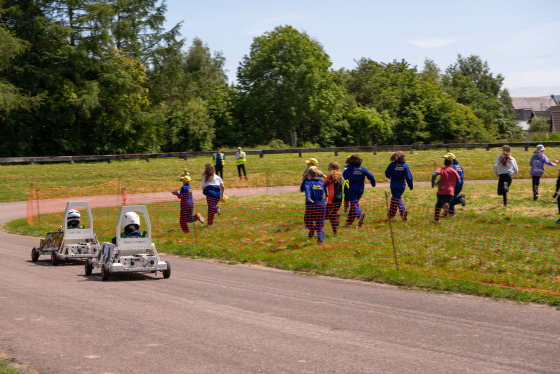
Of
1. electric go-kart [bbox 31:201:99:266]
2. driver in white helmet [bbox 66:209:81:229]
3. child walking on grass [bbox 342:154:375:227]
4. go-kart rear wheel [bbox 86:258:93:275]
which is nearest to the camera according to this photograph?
go-kart rear wheel [bbox 86:258:93:275]

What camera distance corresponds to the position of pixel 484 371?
20.5ft

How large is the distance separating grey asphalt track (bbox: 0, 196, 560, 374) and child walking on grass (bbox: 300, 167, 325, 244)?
313cm

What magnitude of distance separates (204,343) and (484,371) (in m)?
3.00

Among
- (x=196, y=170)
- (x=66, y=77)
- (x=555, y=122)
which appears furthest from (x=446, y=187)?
(x=555, y=122)

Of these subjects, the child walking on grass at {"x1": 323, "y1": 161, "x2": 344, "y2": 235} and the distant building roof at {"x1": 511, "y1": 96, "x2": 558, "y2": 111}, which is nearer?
the child walking on grass at {"x1": 323, "y1": 161, "x2": 344, "y2": 235}

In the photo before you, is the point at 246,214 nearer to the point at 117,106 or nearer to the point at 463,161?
the point at 463,161

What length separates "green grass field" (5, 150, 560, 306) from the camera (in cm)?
1126

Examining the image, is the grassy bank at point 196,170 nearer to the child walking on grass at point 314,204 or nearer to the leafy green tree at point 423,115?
the child walking on grass at point 314,204

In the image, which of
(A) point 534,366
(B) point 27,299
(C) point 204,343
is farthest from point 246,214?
(A) point 534,366

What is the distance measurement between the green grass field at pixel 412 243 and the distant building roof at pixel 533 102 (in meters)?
169

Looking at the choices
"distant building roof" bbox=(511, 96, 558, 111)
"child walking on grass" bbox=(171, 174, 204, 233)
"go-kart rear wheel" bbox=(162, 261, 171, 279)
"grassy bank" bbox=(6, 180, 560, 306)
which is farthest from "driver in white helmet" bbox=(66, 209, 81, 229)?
"distant building roof" bbox=(511, 96, 558, 111)

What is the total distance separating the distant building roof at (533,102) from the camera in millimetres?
180125

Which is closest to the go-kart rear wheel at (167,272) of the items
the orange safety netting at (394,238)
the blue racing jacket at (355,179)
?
the orange safety netting at (394,238)

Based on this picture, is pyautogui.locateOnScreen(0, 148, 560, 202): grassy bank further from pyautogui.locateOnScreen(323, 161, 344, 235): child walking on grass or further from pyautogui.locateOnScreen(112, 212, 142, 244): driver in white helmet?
pyautogui.locateOnScreen(112, 212, 142, 244): driver in white helmet
